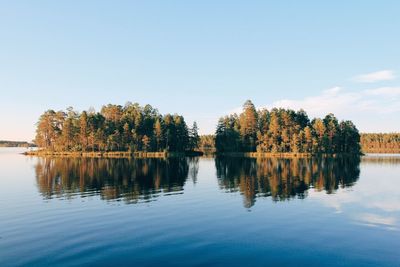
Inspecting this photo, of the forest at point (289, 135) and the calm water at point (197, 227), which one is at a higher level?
the forest at point (289, 135)

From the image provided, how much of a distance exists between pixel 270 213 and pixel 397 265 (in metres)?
14.0

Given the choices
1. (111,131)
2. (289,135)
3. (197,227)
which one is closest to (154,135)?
(111,131)

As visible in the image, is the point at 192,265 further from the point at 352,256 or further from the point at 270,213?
the point at 270,213

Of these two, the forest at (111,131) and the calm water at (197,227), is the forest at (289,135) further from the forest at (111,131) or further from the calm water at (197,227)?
the calm water at (197,227)

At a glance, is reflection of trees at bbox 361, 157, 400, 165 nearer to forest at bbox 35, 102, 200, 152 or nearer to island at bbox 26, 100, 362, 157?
island at bbox 26, 100, 362, 157

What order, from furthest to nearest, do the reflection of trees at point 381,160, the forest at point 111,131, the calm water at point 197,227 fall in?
1. the forest at point 111,131
2. the reflection of trees at point 381,160
3. the calm water at point 197,227

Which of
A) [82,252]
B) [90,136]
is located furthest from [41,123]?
[82,252]

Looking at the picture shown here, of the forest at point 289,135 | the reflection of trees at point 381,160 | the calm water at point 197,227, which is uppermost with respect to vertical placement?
the forest at point 289,135

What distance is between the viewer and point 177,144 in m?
188

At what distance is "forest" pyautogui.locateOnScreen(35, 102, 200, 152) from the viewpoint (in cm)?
17038

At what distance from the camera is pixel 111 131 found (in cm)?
17250

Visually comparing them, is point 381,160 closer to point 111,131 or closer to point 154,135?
point 154,135

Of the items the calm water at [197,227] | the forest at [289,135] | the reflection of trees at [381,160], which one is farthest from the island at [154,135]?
the calm water at [197,227]

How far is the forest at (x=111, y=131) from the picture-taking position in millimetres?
170375
